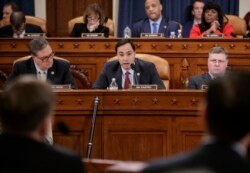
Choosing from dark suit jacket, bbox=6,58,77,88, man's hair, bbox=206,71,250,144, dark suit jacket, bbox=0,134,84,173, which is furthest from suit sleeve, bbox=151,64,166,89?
man's hair, bbox=206,71,250,144

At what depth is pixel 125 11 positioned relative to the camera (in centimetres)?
1115

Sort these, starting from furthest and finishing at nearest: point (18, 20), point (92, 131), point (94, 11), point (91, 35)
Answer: point (94, 11), point (18, 20), point (91, 35), point (92, 131)

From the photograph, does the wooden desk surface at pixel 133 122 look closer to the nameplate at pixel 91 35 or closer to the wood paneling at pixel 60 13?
the nameplate at pixel 91 35

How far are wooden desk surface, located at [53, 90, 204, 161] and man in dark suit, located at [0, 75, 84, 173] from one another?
11.6 feet

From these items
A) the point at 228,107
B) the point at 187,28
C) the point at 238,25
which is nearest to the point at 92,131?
the point at 228,107

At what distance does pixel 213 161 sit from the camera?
1.96 meters

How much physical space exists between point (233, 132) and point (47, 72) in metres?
5.03

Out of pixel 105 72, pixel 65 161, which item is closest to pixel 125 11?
pixel 105 72

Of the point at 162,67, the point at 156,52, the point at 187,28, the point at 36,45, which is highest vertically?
the point at 187,28

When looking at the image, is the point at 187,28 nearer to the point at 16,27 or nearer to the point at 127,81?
the point at 16,27

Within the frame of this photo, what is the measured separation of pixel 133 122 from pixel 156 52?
233 centimetres

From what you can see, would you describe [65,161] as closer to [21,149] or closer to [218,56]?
[21,149]

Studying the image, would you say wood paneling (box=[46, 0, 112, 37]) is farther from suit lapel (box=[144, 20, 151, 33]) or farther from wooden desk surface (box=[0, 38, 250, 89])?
wooden desk surface (box=[0, 38, 250, 89])

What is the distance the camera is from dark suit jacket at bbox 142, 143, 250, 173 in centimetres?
194
